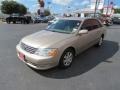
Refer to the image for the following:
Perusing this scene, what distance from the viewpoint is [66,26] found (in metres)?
5.43

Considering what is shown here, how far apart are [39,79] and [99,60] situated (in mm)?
2629

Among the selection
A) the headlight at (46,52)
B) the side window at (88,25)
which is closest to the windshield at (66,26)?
the side window at (88,25)

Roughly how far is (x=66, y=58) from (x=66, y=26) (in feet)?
4.50

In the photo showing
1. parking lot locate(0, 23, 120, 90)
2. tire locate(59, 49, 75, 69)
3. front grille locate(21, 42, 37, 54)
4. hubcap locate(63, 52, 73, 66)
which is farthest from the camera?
hubcap locate(63, 52, 73, 66)

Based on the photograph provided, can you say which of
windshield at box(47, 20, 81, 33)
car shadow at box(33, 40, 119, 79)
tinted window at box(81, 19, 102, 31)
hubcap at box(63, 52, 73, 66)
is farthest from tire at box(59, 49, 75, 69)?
tinted window at box(81, 19, 102, 31)

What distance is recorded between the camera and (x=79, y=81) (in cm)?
395

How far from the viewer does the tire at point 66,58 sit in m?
4.44

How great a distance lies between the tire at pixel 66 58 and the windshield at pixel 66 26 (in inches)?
31.8

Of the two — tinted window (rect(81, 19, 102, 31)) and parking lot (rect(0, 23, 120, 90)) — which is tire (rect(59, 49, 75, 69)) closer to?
parking lot (rect(0, 23, 120, 90))

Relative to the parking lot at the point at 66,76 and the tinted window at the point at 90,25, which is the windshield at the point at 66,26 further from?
the parking lot at the point at 66,76

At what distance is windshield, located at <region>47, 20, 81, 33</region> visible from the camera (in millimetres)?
5219

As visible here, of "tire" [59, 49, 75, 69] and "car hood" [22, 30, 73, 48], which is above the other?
"car hood" [22, 30, 73, 48]

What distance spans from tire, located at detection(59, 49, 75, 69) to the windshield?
2.65 ft

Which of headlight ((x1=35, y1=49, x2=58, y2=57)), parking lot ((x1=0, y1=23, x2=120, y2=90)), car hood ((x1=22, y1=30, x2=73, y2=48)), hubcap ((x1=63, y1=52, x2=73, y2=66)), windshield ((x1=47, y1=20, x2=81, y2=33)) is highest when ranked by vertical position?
windshield ((x1=47, y1=20, x2=81, y2=33))
